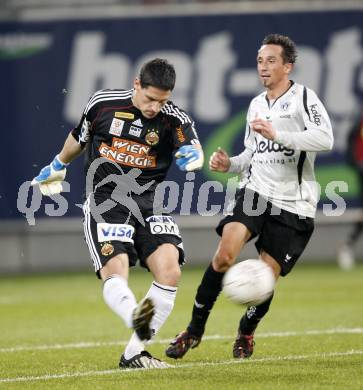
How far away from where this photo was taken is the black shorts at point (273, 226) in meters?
8.18

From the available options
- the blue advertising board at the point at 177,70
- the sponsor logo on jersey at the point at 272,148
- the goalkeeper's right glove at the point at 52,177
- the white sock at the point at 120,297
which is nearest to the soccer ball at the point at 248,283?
the white sock at the point at 120,297

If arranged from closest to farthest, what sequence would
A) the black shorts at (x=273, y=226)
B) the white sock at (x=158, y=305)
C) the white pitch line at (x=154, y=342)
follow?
the white sock at (x=158, y=305)
the black shorts at (x=273, y=226)
the white pitch line at (x=154, y=342)

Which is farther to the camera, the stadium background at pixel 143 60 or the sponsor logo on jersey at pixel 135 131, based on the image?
the stadium background at pixel 143 60

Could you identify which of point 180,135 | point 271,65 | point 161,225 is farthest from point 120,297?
point 271,65

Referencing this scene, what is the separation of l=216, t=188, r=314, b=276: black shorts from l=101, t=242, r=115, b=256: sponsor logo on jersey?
1098 millimetres

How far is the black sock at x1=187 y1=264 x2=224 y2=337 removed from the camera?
8.29 metres

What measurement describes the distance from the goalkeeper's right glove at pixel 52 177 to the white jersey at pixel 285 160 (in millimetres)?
1333

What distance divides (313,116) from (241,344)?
1896 millimetres

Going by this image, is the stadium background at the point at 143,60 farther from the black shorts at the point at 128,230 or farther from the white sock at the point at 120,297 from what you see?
the white sock at the point at 120,297

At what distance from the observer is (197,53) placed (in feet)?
60.6

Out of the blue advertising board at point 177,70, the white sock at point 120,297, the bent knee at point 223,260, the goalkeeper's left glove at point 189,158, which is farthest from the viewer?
the blue advertising board at point 177,70

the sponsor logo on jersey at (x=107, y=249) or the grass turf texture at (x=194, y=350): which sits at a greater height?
the sponsor logo on jersey at (x=107, y=249)

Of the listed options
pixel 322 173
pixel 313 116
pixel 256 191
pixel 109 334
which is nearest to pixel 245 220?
pixel 256 191

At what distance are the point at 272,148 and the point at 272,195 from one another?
363 millimetres
